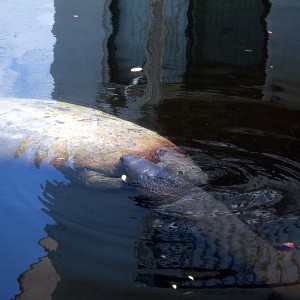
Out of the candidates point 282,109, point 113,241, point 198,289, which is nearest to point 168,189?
point 113,241

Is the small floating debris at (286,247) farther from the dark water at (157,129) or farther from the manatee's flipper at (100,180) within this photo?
the manatee's flipper at (100,180)

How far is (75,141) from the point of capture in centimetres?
490

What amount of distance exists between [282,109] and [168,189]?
2.11 metres

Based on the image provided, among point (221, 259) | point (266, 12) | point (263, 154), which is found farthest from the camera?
point (266, 12)

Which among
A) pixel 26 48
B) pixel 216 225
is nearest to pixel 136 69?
pixel 26 48

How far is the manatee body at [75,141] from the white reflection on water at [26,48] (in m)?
0.92

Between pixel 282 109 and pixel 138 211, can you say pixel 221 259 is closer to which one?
pixel 138 211

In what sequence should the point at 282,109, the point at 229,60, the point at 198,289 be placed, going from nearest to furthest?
the point at 198,289, the point at 282,109, the point at 229,60

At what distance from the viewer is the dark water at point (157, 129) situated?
11.0 feet

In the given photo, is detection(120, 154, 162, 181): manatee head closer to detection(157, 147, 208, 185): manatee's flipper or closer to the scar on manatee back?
detection(157, 147, 208, 185): manatee's flipper

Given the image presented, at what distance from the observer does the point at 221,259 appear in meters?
3.47

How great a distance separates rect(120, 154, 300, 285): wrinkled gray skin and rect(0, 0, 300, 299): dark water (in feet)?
0.08

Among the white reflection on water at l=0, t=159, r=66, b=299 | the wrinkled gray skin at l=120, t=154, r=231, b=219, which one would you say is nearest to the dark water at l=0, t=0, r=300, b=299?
the white reflection on water at l=0, t=159, r=66, b=299

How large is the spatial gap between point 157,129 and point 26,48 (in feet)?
9.90
